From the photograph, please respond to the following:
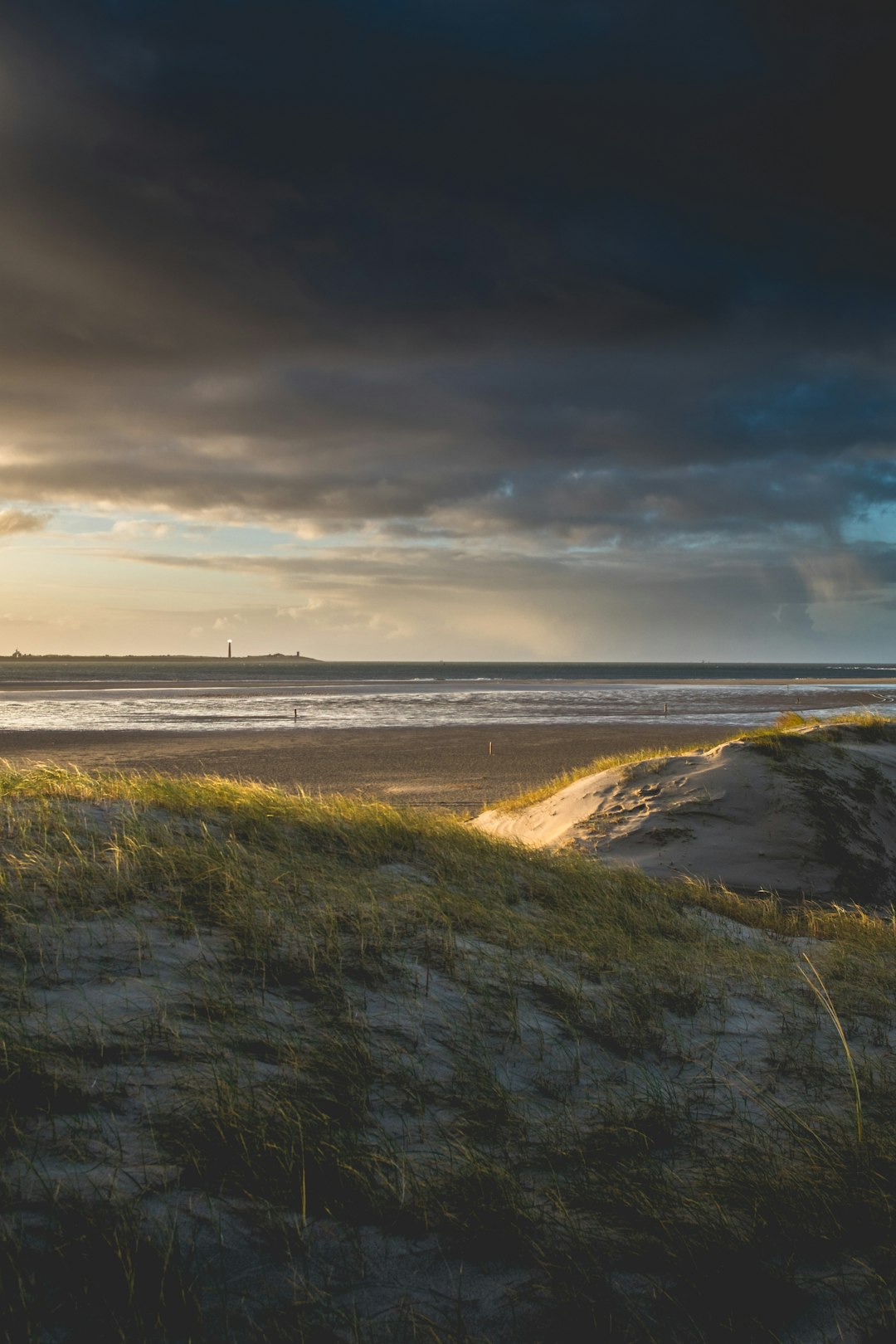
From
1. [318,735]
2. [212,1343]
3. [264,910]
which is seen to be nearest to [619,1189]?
[212,1343]

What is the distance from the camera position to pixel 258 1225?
2.54 m

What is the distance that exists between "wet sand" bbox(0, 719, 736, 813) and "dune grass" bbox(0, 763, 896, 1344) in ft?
39.2

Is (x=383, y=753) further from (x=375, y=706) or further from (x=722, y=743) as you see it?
(x=375, y=706)

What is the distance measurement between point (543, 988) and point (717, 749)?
900 cm

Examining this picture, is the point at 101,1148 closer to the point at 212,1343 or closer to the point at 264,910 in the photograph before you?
the point at 212,1343

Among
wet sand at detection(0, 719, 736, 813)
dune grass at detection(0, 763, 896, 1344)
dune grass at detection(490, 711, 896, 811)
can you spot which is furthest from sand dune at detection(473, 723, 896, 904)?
wet sand at detection(0, 719, 736, 813)

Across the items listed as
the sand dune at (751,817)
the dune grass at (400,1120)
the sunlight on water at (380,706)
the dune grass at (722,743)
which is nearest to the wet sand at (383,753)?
the dune grass at (722,743)

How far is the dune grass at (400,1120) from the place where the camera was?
2357mm

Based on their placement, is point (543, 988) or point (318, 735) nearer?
point (543, 988)

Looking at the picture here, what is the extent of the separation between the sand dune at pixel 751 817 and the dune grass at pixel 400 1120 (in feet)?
14.7

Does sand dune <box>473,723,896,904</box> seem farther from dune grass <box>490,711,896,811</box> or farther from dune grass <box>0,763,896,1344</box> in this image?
dune grass <box>0,763,896,1344</box>

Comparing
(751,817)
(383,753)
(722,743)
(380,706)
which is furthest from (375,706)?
(751,817)

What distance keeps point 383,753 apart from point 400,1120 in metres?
24.1

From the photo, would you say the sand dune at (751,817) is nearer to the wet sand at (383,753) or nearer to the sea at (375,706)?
the wet sand at (383,753)
